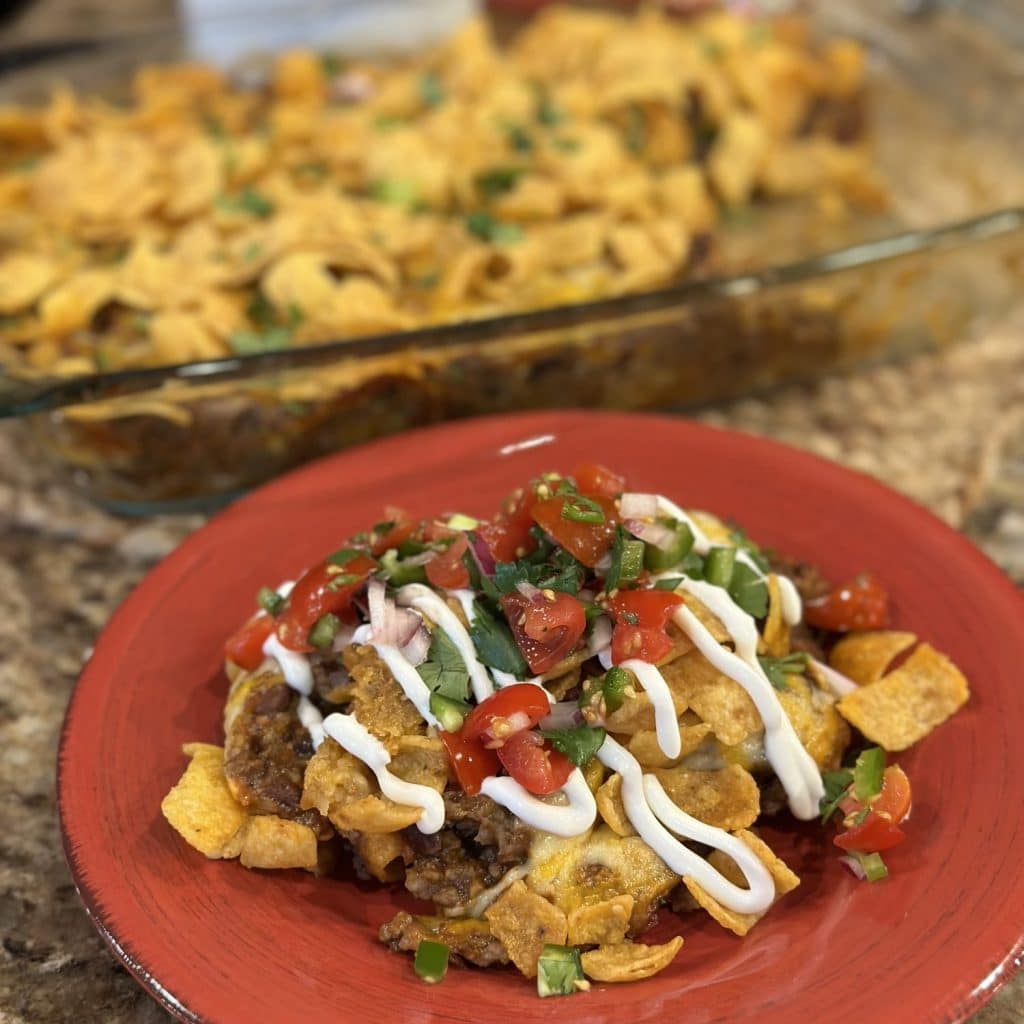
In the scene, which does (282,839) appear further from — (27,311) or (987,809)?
(27,311)

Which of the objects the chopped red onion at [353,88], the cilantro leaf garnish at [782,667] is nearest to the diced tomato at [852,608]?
the cilantro leaf garnish at [782,667]

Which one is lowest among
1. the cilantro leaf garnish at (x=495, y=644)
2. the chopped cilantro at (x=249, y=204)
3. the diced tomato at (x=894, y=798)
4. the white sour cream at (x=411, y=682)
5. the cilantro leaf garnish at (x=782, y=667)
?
the diced tomato at (x=894, y=798)

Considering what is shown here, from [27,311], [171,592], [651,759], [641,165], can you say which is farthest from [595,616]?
[641,165]

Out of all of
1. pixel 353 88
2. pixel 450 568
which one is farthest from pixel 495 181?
pixel 450 568

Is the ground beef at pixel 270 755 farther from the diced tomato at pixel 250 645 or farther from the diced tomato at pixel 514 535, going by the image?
the diced tomato at pixel 514 535

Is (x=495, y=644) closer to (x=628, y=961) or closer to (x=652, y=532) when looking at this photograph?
(x=652, y=532)

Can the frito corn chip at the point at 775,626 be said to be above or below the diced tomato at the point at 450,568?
below
